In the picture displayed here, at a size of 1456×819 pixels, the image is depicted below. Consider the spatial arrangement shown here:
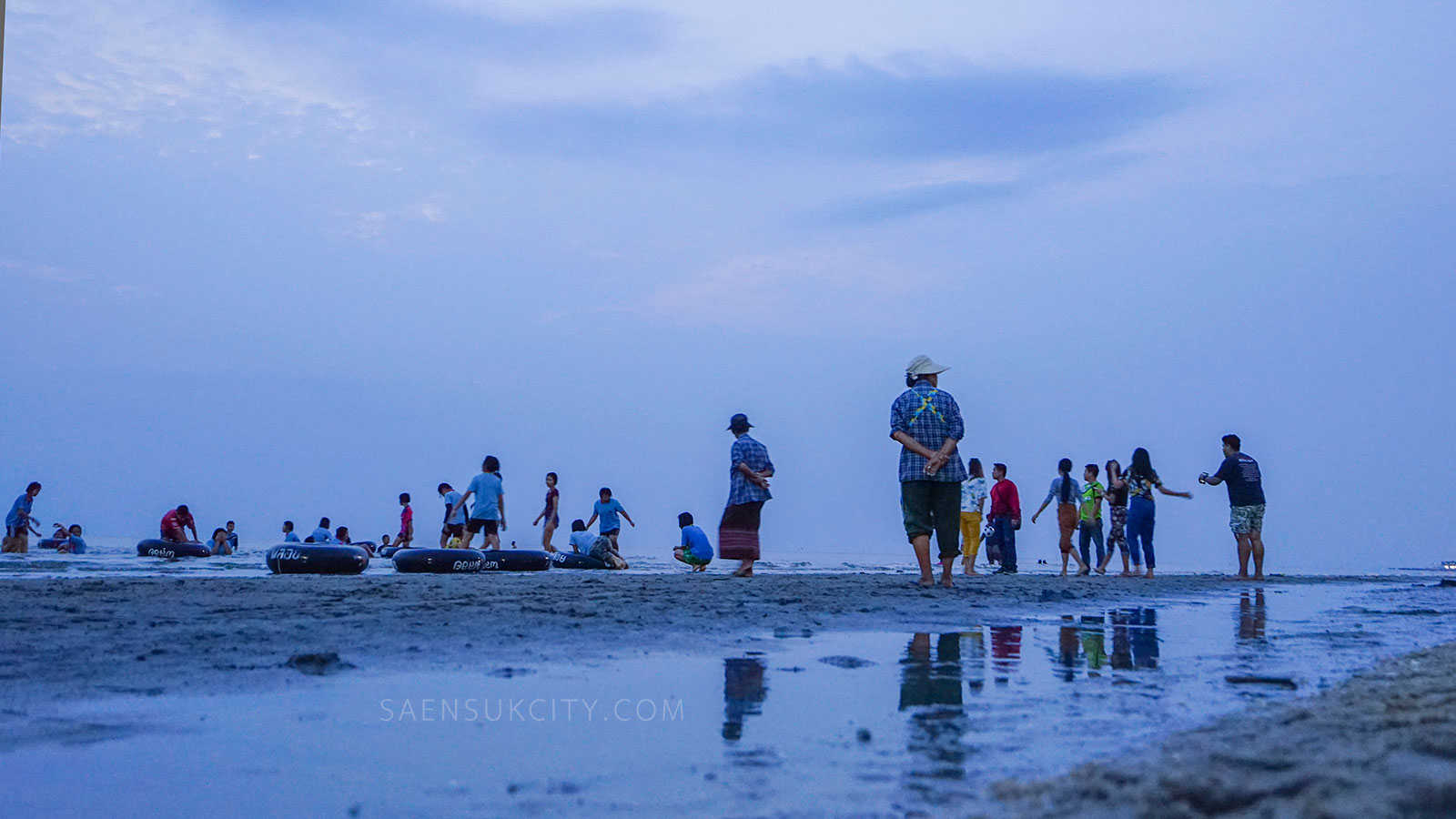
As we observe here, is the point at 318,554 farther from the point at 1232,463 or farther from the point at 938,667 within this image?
the point at 1232,463

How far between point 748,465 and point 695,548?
3.78m

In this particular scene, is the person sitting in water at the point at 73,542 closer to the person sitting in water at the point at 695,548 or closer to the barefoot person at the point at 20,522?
the barefoot person at the point at 20,522

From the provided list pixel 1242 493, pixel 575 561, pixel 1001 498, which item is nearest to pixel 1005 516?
pixel 1001 498

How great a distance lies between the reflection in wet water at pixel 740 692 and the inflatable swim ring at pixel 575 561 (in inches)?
496

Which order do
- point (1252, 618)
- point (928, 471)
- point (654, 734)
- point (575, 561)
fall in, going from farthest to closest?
point (575, 561) < point (928, 471) < point (1252, 618) < point (654, 734)

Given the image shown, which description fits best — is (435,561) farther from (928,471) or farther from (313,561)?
(928,471)

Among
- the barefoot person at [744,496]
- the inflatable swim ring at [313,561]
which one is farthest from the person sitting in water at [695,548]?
the inflatable swim ring at [313,561]

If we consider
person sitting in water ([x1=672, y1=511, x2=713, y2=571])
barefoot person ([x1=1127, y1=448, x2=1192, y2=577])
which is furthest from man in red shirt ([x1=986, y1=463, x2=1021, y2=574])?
person sitting in water ([x1=672, y1=511, x2=713, y2=571])

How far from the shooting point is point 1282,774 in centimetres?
231

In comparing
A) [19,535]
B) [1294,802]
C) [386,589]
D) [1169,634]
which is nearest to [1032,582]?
[1169,634]

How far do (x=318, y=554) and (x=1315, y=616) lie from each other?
10.7 metres

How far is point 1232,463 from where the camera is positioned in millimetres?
15930

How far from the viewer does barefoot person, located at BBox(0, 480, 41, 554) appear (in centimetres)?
2273

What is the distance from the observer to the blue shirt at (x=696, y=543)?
16266 mm
